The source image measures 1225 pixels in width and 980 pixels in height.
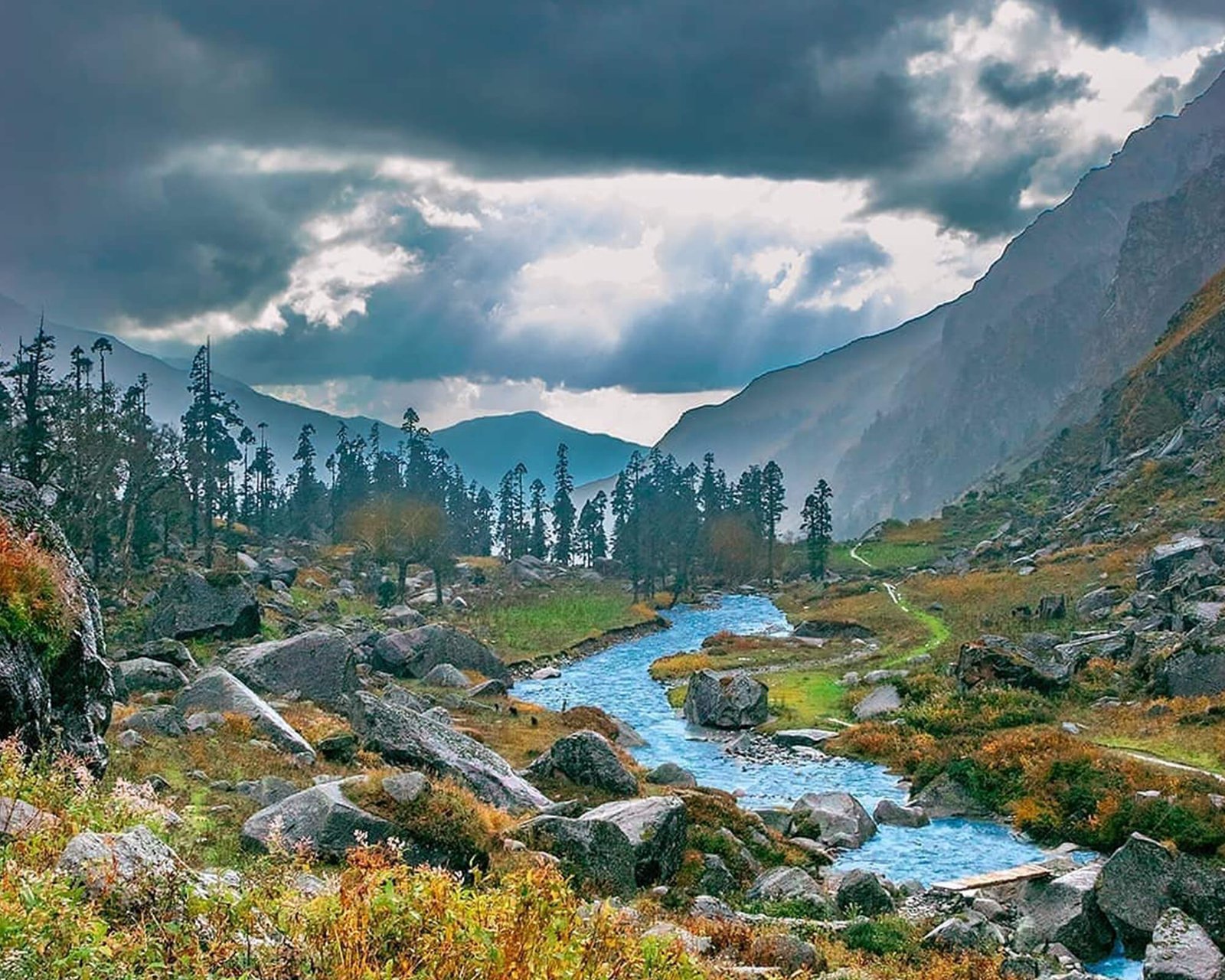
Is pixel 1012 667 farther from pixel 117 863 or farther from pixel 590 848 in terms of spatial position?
pixel 117 863

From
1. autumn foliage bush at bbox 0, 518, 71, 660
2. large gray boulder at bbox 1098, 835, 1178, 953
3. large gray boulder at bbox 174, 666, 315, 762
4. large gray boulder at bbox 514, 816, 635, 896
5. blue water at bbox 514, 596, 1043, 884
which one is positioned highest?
autumn foliage bush at bbox 0, 518, 71, 660

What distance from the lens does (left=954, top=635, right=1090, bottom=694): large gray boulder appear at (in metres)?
40.2

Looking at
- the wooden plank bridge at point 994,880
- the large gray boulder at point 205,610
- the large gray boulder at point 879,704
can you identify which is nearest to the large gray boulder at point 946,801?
the wooden plank bridge at point 994,880

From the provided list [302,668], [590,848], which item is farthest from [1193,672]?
[302,668]

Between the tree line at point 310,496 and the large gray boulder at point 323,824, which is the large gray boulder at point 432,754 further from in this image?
the tree line at point 310,496

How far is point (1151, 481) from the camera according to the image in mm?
92562

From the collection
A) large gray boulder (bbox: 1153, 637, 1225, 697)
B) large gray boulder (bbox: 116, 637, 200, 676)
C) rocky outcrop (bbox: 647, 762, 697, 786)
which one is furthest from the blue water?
large gray boulder (bbox: 116, 637, 200, 676)

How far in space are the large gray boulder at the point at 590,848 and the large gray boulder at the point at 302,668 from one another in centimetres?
1806

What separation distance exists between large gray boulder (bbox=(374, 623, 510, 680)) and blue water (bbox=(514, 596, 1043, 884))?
118 inches

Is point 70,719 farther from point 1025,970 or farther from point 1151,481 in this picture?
point 1151,481

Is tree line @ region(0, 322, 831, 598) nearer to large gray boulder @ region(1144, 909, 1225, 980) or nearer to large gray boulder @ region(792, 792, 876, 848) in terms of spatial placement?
large gray boulder @ region(792, 792, 876, 848)

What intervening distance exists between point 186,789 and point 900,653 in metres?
48.0

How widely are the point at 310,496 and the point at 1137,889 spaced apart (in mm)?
140603

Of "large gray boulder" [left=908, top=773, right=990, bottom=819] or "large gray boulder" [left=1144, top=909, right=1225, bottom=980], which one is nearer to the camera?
"large gray boulder" [left=1144, top=909, right=1225, bottom=980]
